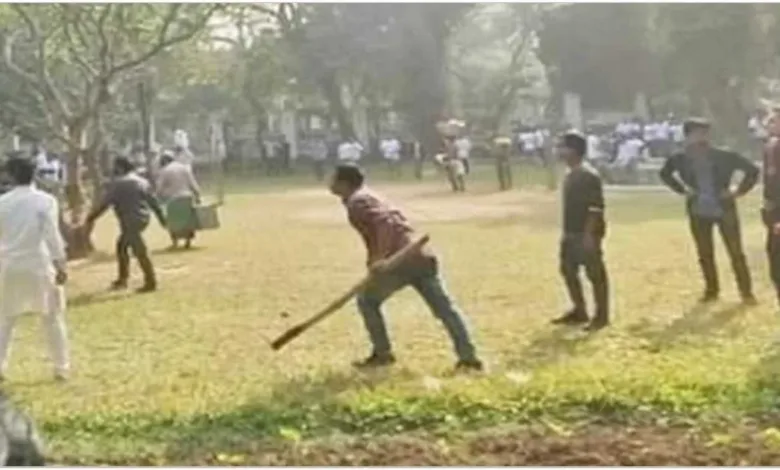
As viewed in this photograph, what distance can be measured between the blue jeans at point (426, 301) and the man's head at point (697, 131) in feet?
4.46

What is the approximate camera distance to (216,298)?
7395mm

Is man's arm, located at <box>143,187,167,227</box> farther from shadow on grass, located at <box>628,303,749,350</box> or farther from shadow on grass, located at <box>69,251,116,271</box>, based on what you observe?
shadow on grass, located at <box>628,303,749,350</box>

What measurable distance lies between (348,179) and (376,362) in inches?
30.3

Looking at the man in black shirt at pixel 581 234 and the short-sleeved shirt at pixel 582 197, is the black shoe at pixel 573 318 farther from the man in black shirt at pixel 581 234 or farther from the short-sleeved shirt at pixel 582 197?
the short-sleeved shirt at pixel 582 197

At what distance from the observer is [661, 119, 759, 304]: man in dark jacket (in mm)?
6609

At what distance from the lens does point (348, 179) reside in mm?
5766

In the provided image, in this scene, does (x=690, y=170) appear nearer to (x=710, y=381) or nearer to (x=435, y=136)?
(x=435, y=136)

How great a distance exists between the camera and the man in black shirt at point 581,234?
6.42 metres

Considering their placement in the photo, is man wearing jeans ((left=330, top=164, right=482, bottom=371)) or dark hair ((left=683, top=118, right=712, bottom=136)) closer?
man wearing jeans ((left=330, top=164, right=482, bottom=371))

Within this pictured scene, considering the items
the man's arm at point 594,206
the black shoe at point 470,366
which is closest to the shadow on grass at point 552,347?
the black shoe at point 470,366

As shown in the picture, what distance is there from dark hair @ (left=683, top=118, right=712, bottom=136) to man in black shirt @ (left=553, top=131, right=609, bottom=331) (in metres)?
0.44

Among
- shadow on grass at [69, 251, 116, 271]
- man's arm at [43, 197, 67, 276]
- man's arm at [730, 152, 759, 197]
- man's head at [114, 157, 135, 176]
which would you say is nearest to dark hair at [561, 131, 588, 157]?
man's arm at [730, 152, 759, 197]

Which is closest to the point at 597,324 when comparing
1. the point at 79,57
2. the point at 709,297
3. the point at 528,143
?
the point at 709,297

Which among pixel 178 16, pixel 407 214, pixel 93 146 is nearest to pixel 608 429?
pixel 407 214
